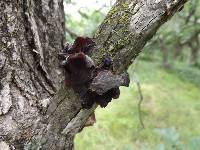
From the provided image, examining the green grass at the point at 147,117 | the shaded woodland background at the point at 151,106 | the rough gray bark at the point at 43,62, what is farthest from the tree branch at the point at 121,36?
the green grass at the point at 147,117

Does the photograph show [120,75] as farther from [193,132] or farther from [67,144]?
[193,132]

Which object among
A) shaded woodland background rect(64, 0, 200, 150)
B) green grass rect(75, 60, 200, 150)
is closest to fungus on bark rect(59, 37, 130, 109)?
shaded woodland background rect(64, 0, 200, 150)

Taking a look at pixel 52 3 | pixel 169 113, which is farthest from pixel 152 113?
pixel 52 3

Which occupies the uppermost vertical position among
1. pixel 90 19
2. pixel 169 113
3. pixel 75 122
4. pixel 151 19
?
pixel 151 19

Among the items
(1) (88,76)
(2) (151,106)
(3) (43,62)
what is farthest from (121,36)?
(2) (151,106)

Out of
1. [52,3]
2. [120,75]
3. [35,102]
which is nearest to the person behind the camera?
[120,75]

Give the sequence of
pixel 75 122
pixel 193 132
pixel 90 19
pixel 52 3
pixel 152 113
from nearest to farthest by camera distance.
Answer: pixel 75 122
pixel 52 3
pixel 90 19
pixel 193 132
pixel 152 113

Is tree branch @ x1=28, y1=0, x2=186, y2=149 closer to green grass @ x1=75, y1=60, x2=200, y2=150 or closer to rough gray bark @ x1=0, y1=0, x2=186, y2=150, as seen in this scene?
rough gray bark @ x1=0, y1=0, x2=186, y2=150
